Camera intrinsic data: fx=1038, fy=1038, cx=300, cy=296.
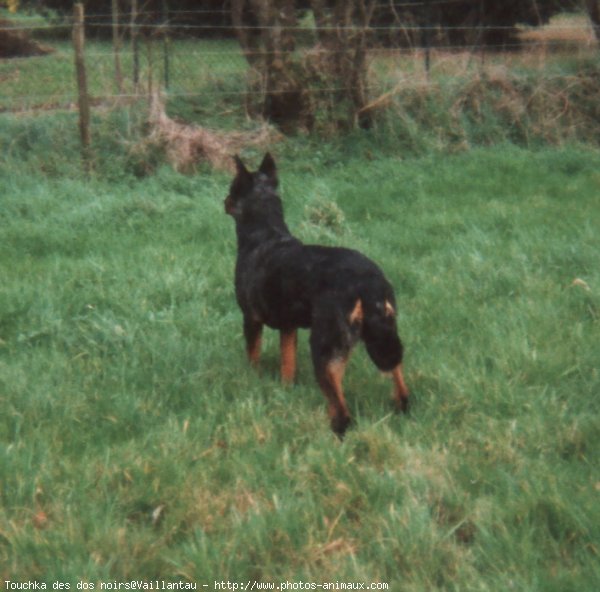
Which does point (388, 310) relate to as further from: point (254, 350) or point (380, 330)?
point (254, 350)

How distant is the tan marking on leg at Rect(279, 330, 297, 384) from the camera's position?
5.48 metres

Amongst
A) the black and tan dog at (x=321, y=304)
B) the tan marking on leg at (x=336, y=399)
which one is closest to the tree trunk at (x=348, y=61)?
the black and tan dog at (x=321, y=304)

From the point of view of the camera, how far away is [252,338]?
5.77 metres

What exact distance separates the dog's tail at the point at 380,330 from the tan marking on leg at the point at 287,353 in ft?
2.18

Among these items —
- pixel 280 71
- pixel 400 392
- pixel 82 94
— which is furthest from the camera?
pixel 280 71

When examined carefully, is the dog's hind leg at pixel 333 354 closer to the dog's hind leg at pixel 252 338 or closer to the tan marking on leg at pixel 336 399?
the tan marking on leg at pixel 336 399

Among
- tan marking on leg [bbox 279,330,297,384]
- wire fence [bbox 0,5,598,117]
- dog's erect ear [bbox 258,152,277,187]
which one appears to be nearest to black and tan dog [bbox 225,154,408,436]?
tan marking on leg [bbox 279,330,297,384]

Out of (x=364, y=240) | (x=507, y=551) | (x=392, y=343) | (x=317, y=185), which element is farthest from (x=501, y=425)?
(x=317, y=185)

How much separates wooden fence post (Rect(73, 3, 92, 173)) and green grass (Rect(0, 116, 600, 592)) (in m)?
2.39

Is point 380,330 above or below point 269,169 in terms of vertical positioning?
below

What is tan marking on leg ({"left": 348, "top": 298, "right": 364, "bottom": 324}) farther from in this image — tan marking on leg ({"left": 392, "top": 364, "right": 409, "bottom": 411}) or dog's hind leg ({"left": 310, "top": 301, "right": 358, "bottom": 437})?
tan marking on leg ({"left": 392, "top": 364, "right": 409, "bottom": 411})

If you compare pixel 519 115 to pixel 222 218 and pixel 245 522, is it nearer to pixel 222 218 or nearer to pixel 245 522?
pixel 222 218

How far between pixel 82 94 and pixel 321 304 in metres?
7.49

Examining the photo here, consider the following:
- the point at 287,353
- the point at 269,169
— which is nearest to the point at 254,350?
the point at 287,353
